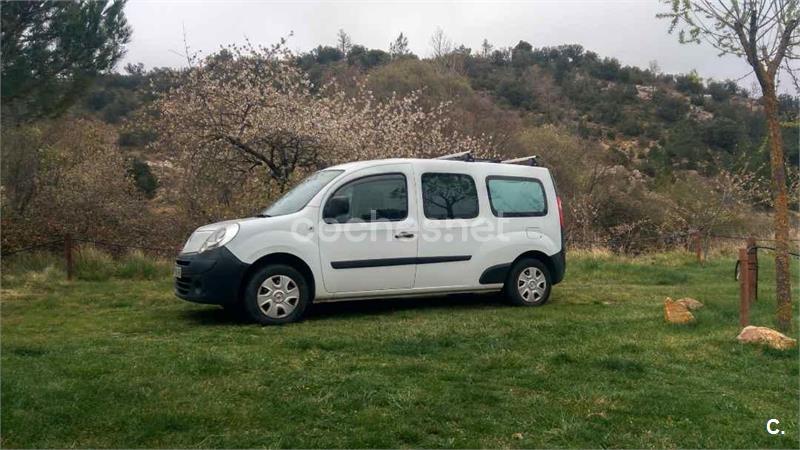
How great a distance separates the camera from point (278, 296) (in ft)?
26.1

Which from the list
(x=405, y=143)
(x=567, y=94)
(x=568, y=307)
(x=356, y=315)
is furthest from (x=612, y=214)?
(x=567, y=94)

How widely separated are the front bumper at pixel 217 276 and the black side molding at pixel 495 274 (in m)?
3.01

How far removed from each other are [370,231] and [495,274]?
1.82 meters

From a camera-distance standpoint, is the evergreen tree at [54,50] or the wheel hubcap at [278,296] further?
the evergreen tree at [54,50]

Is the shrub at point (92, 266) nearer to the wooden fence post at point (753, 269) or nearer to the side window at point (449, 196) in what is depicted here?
the side window at point (449, 196)

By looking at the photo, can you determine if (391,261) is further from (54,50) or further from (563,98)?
(563,98)

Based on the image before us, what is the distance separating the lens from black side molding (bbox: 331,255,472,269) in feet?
27.3

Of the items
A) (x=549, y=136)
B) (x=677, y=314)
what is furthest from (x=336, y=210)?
(x=549, y=136)

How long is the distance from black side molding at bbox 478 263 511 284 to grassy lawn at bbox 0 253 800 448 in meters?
0.36

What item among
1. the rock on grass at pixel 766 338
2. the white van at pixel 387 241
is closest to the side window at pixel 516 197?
the white van at pixel 387 241

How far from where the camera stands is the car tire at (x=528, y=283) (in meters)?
9.47

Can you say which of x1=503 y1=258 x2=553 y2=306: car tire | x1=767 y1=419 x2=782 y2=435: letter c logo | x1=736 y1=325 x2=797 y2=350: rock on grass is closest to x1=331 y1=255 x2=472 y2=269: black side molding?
x1=503 y1=258 x2=553 y2=306: car tire

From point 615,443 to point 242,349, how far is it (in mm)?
3374

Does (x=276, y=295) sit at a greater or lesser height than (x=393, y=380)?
greater
